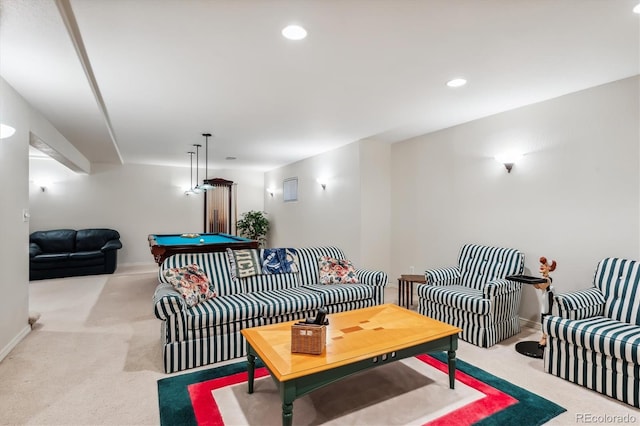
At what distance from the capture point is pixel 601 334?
2.32 metres

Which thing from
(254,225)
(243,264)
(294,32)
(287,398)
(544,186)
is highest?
(294,32)

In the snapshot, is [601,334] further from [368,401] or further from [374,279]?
[374,279]

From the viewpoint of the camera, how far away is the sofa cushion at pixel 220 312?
2.73 metres

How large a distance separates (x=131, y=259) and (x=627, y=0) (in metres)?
9.03

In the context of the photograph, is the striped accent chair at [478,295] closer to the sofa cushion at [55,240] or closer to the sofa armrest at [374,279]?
the sofa armrest at [374,279]

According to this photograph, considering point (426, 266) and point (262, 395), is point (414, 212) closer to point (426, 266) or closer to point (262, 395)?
point (426, 266)

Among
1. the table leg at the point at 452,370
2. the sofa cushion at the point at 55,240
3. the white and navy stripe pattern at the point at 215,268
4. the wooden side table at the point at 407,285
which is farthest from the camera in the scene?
the sofa cushion at the point at 55,240

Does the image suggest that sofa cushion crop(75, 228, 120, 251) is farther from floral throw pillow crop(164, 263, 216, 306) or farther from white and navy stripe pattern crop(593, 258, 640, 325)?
white and navy stripe pattern crop(593, 258, 640, 325)

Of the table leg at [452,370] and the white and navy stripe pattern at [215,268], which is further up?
the white and navy stripe pattern at [215,268]

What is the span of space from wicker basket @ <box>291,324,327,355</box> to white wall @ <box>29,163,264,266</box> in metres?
7.37

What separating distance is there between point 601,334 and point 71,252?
8348mm

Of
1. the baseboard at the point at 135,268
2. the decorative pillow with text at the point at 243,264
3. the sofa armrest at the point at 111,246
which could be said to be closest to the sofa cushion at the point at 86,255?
the sofa armrest at the point at 111,246

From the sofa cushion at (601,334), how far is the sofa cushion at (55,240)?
320 inches

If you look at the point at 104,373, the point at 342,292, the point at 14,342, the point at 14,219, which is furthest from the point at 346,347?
the point at 14,219
